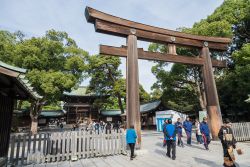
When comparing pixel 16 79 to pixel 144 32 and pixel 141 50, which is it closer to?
pixel 141 50

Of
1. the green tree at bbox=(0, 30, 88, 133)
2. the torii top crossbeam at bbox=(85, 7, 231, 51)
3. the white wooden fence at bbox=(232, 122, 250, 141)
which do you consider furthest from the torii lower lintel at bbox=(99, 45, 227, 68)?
the green tree at bbox=(0, 30, 88, 133)

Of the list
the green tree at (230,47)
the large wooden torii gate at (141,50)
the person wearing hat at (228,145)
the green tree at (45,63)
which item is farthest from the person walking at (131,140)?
the green tree at (45,63)

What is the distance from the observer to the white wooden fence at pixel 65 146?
7461 millimetres

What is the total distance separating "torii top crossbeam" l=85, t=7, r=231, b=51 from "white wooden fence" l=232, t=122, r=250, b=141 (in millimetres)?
5112

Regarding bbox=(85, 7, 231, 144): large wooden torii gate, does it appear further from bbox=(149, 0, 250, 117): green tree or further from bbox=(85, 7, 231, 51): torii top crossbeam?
bbox=(149, 0, 250, 117): green tree

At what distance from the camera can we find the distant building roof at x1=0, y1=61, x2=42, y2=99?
4.14 m

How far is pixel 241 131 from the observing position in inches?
476

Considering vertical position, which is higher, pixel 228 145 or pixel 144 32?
pixel 144 32

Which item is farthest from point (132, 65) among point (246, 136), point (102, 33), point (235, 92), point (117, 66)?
point (117, 66)

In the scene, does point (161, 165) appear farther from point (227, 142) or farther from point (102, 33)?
point (102, 33)

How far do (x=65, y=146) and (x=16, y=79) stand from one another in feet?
14.2

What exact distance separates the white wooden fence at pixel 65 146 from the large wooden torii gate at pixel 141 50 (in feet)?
4.02

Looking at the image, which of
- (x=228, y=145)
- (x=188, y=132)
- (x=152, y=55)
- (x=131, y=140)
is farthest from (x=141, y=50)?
(x=228, y=145)

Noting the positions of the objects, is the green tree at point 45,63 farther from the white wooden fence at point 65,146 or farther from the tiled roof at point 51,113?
the white wooden fence at point 65,146
